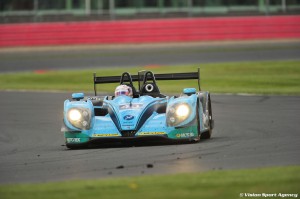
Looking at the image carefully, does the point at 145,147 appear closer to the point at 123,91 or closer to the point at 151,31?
the point at 123,91

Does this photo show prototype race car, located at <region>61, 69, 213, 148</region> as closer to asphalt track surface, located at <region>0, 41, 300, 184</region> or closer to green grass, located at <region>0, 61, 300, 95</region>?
asphalt track surface, located at <region>0, 41, 300, 184</region>

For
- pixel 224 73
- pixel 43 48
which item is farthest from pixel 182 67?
pixel 43 48

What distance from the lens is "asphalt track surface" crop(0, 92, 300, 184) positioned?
35.1 ft

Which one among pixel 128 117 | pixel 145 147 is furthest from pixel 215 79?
pixel 145 147

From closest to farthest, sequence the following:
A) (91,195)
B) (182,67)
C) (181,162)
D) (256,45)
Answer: (91,195)
(181,162)
(182,67)
(256,45)

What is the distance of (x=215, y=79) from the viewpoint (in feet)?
92.3

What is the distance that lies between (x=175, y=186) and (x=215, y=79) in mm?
19265

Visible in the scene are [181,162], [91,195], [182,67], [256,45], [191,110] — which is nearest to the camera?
[91,195]

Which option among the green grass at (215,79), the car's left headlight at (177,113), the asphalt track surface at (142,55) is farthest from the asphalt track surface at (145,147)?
the asphalt track surface at (142,55)

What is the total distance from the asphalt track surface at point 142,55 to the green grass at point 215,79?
206cm

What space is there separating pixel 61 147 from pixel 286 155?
422 cm

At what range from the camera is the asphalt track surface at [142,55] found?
1368 inches

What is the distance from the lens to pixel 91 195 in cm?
868

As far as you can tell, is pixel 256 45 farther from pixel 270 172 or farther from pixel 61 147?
pixel 270 172
